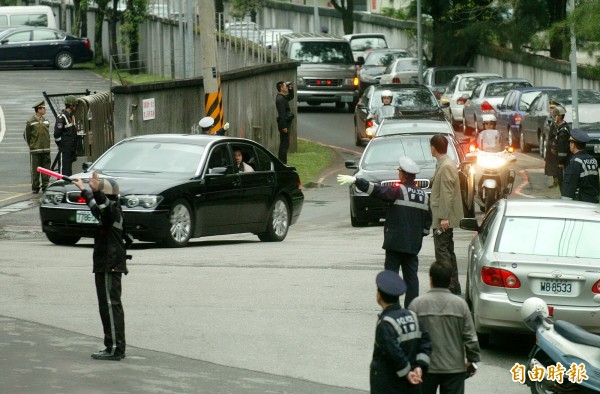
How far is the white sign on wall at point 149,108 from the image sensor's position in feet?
91.7

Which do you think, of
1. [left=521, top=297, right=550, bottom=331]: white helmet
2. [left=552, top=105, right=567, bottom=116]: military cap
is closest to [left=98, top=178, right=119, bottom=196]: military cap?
[left=521, top=297, right=550, bottom=331]: white helmet

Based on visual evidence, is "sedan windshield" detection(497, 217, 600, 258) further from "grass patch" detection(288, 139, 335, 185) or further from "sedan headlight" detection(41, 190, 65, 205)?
"grass patch" detection(288, 139, 335, 185)

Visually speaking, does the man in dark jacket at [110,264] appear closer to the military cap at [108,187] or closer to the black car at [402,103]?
the military cap at [108,187]

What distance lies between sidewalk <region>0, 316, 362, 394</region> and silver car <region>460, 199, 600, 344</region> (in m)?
1.84

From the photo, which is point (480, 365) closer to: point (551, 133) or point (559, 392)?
point (559, 392)

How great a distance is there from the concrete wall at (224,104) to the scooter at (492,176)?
7452 mm

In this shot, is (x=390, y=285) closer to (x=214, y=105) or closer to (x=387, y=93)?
(x=214, y=105)

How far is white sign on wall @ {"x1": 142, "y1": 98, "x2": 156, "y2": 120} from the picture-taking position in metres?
27.9

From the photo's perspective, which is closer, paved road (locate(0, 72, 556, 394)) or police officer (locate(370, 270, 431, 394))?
police officer (locate(370, 270, 431, 394))

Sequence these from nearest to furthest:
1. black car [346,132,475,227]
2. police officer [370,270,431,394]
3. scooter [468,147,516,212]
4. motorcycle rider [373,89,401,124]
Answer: police officer [370,270,431,394] → black car [346,132,475,227] → scooter [468,147,516,212] → motorcycle rider [373,89,401,124]

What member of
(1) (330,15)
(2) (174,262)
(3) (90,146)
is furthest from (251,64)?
(1) (330,15)

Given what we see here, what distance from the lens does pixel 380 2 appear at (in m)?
103

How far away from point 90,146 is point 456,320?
70.6 ft

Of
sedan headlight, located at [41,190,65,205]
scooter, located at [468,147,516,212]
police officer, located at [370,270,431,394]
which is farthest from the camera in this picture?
scooter, located at [468,147,516,212]
